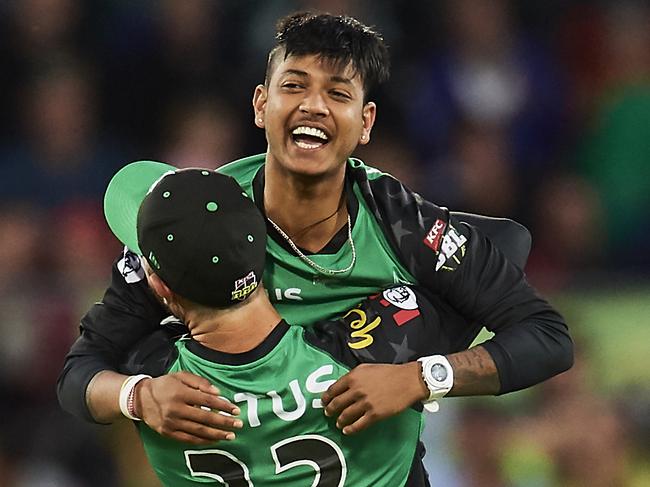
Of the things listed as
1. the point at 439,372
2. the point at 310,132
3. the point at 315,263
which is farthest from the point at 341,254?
the point at 439,372

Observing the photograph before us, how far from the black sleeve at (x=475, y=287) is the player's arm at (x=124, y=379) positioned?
1.91 feet

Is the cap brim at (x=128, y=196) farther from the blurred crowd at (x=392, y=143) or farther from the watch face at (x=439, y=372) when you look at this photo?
the blurred crowd at (x=392, y=143)

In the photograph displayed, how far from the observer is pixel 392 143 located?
537 centimetres

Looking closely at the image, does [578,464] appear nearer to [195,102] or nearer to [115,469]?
[115,469]

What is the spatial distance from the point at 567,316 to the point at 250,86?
176 cm

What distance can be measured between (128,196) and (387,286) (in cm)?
62

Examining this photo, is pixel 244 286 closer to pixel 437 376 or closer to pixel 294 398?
pixel 294 398

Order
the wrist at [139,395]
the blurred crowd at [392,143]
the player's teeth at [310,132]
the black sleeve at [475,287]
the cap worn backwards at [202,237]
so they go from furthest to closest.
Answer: the blurred crowd at [392,143] < the player's teeth at [310,132] < the black sleeve at [475,287] < the wrist at [139,395] < the cap worn backwards at [202,237]

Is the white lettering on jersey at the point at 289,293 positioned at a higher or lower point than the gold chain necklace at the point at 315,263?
lower

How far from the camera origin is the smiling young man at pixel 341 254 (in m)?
2.74

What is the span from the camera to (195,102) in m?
5.53

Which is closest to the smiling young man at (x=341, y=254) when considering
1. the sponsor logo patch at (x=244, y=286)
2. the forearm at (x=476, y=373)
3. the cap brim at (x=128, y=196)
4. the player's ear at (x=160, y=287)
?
the forearm at (x=476, y=373)

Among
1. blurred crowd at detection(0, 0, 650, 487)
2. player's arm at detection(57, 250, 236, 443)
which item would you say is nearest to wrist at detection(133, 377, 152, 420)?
player's arm at detection(57, 250, 236, 443)

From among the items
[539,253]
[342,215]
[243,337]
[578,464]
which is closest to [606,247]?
[539,253]
